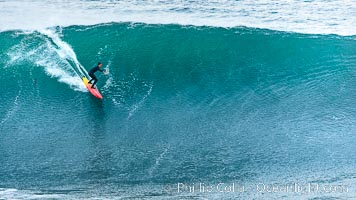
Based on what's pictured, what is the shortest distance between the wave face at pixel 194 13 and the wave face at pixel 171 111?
1081 mm

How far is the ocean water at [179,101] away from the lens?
20.2 m

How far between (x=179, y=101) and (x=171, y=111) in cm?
99

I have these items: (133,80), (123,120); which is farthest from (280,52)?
(123,120)

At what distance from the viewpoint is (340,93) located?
Answer: 26.0 m

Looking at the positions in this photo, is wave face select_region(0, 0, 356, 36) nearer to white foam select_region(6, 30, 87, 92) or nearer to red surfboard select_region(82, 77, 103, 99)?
white foam select_region(6, 30, 87, 92)

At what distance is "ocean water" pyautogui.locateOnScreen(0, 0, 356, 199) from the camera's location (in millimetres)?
20203

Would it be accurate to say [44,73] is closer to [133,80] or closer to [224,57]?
[133,80]

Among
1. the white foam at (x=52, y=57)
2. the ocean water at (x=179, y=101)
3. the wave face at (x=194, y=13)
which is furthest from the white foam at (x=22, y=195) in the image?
the wave face at (x=194, y=13)

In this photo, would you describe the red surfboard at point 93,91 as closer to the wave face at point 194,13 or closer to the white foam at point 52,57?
the white foam at point 52,57

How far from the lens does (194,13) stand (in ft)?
112

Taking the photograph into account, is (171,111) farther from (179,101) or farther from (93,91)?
(93,91)

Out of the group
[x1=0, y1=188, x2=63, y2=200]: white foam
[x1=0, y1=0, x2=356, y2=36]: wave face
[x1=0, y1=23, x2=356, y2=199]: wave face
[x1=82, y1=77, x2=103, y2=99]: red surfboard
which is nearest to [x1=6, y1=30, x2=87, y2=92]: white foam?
[x1=0, y1=23, x2=356, y2=199]: wave face

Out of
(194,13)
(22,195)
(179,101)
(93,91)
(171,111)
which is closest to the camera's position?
(22,195)

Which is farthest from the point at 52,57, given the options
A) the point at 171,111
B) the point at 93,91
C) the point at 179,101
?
the point at 171,111
